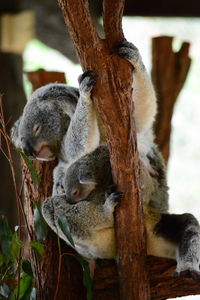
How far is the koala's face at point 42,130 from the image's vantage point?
337 cm

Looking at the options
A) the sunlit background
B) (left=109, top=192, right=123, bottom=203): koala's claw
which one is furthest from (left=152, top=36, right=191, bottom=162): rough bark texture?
the sunlit background

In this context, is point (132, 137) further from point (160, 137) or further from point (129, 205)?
point (160, 137)

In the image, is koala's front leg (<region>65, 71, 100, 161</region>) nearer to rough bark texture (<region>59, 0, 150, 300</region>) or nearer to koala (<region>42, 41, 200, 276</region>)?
koala (<region>42, 41, 200, 276</region>)

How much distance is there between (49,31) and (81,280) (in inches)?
154

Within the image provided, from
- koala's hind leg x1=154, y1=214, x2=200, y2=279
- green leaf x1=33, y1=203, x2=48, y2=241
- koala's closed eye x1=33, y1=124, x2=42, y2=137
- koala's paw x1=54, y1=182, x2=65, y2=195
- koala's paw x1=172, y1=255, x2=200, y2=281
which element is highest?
koala's closed eye x1=33, y1=124, x2=42, y2=137

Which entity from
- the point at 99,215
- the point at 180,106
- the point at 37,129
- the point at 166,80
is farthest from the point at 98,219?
the point at 180,106

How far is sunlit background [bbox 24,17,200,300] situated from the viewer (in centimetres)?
909

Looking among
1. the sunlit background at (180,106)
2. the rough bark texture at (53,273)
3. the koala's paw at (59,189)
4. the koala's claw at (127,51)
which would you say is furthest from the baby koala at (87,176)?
the sunlit background at (180,106)

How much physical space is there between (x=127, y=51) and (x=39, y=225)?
3.18 feet

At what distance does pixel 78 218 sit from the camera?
3102mm

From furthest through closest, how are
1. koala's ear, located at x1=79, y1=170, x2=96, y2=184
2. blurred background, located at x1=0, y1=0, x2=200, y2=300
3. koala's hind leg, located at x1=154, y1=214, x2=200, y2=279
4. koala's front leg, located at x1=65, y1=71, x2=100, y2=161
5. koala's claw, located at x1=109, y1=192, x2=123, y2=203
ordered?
blurred background, located at x1=0, y1=0, x2=200, y2=300 → koala's ear, located at x1=79, y1=170, x2=96, y2=184 → koala's hind leg, located at x1=154, y1=214, x2=200, y2=279 → koala's front leg, located at x1=65, y1=71, x2=100, y2=161 → koala's claw, located at x1=109, y1=192, x2=123, y2=203

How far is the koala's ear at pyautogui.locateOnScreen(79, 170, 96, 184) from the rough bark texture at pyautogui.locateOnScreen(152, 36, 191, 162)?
140cm

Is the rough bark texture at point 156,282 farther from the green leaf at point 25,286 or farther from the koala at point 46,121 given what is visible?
the koala at point 46,121

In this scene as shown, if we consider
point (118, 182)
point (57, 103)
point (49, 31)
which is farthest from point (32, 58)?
point (118, 182)
